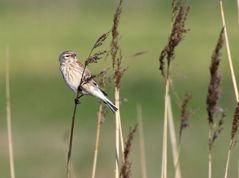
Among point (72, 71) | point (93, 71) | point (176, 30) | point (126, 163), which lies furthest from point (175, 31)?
point (93, 71)

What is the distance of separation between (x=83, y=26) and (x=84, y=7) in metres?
3.53

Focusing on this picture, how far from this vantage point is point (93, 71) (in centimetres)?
2086

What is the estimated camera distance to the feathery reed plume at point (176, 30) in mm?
4840

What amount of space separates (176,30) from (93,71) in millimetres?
16026

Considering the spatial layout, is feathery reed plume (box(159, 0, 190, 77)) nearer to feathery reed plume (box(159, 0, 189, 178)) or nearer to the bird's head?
feathery reed plume (box(159, 0, 189, 178))

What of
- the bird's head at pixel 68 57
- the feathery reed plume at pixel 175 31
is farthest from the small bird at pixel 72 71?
the feathery reed plume at pixel 175 31

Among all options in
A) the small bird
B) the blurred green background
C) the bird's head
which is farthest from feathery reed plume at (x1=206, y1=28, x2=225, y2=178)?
the bird's head

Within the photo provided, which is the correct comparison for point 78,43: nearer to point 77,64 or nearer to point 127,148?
point 77,64

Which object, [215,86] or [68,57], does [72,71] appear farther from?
[215,86]

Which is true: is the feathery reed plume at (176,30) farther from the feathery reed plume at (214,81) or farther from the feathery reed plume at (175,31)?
the feathery reed plume at (214,81)

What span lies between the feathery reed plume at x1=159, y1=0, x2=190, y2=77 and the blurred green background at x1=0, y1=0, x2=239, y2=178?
0.21 m

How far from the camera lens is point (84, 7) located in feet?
109

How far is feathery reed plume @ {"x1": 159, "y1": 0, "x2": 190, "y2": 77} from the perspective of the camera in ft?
15.9

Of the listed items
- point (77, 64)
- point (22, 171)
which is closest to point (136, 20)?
point (22, 171)
